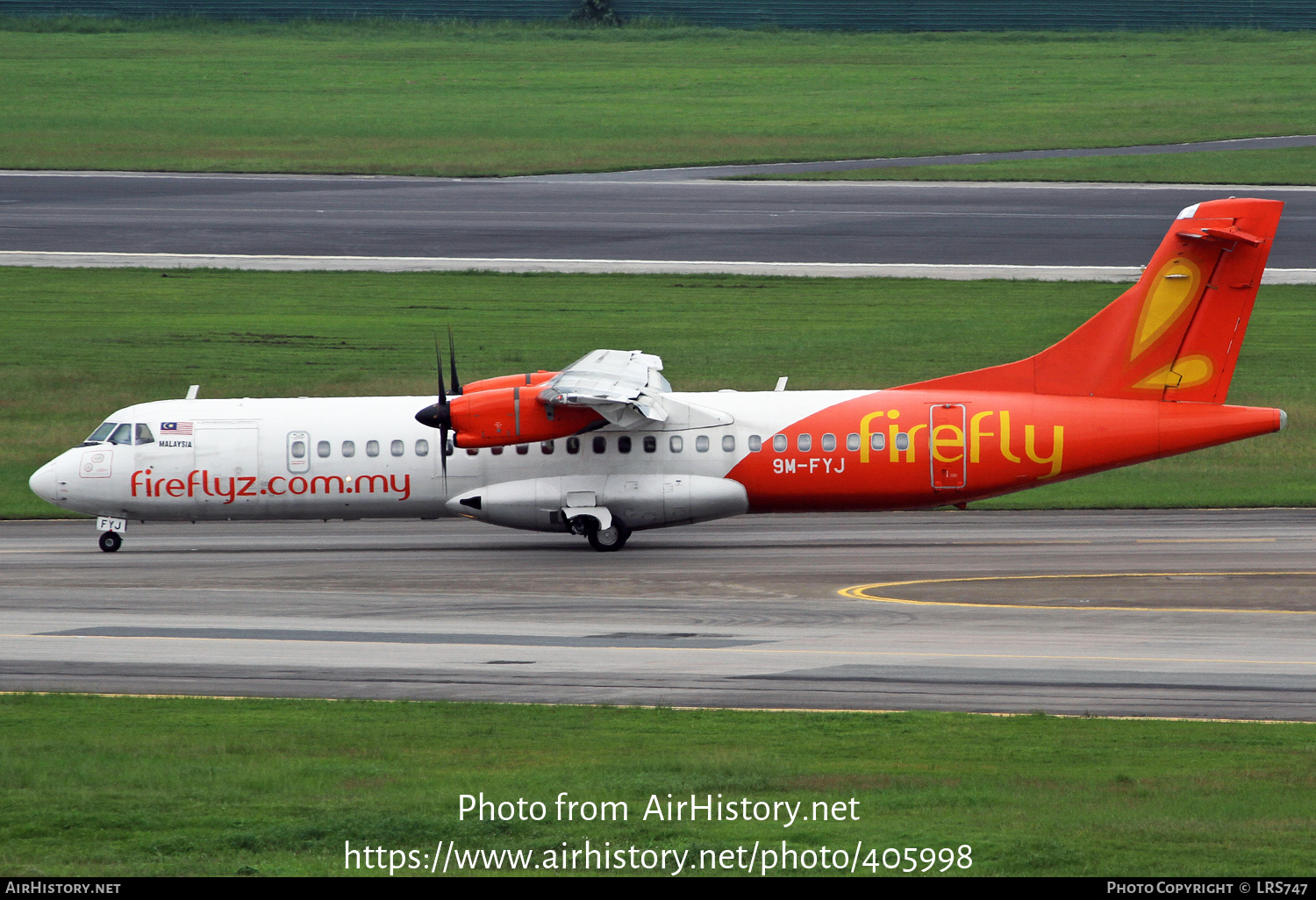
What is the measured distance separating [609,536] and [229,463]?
7827 mm

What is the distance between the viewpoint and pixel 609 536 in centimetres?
3108

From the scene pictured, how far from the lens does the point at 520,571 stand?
94.8 feet

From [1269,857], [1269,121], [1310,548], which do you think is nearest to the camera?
[1269,857]

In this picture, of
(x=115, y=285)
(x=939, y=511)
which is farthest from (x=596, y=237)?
(x=939, y=511)

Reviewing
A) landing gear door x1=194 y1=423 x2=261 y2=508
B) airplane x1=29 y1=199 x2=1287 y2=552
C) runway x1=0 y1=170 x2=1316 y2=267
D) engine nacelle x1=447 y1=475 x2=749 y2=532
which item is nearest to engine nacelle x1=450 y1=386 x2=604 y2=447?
airplane x1=29 y1=199 x2=1287 y2=552

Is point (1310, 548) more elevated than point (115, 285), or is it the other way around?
point (115, 285)

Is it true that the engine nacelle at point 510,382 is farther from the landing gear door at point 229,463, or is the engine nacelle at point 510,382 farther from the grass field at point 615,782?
the grass field at point 615,782

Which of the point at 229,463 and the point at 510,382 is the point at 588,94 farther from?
the point at 510,382

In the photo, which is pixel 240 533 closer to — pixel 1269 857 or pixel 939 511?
pixel 939 511

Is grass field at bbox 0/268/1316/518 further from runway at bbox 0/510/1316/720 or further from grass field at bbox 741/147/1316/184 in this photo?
grass field at bbox 741/147/1316/184

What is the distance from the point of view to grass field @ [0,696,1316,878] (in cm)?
1204

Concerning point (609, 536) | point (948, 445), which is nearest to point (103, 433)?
point (609, 536)

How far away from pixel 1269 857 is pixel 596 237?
4906 cm
